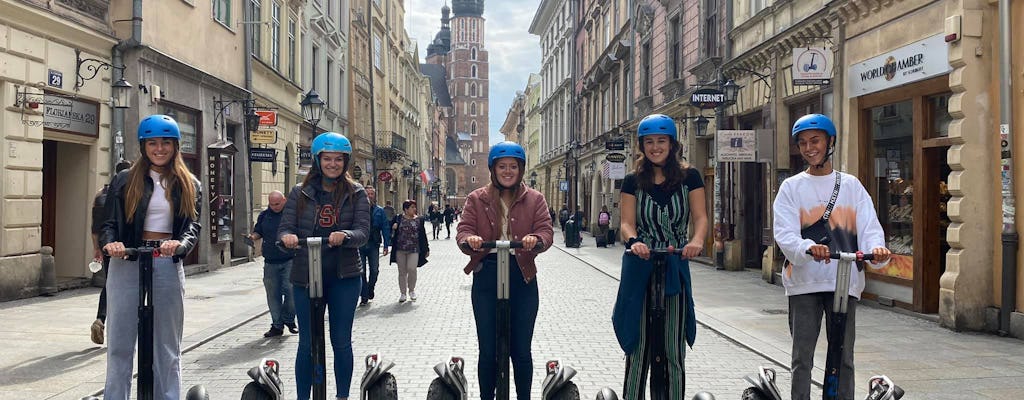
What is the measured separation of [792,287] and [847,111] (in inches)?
347

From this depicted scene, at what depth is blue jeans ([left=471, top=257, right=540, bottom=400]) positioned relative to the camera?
4402 mm

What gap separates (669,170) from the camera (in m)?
4.37

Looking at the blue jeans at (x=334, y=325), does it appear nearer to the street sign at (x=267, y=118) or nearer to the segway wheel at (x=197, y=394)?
the segway wheel at (x=197, y=394)

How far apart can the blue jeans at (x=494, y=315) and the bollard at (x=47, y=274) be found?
9515 millimetres

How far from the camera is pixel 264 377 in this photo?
4.38m

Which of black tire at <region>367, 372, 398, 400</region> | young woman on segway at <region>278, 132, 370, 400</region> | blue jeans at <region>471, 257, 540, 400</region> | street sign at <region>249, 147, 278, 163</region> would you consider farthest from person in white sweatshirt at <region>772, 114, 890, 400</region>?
street sign at <region>249, 147, 278, 163</region>

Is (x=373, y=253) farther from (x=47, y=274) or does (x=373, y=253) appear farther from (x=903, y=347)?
(x=903, y=347)

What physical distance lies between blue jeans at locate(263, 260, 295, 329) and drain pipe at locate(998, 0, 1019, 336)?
766 cm

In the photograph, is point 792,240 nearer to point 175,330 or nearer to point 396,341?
point 175,330

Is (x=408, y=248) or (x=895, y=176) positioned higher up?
(x=895, y=176)

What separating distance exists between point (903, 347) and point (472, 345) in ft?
14.0


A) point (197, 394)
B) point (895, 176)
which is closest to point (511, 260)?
point (197, 394)

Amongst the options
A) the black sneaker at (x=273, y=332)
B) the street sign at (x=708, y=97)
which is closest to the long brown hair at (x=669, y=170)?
the black sneaker at (x=273, y=332)

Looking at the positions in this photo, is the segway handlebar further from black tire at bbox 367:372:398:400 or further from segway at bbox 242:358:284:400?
segway at bbox 242:358:284:400
